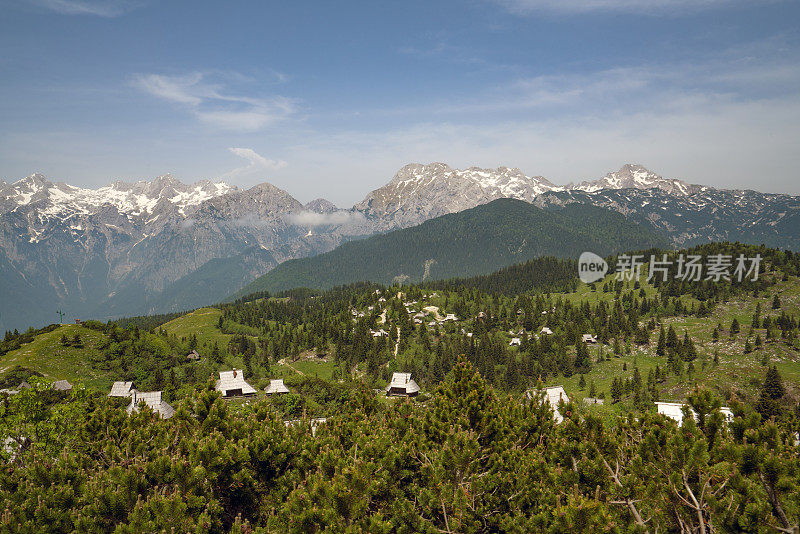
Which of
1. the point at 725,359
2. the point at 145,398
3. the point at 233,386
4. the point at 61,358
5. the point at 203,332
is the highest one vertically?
the point at 145,398

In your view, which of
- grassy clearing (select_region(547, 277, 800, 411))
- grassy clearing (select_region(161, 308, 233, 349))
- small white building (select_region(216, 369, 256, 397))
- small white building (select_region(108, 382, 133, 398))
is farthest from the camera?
grassy clearing (select_region(161, 308, 233, 349))

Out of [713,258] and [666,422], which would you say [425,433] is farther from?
[713,258]

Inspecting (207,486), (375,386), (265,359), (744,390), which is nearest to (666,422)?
(207,486)

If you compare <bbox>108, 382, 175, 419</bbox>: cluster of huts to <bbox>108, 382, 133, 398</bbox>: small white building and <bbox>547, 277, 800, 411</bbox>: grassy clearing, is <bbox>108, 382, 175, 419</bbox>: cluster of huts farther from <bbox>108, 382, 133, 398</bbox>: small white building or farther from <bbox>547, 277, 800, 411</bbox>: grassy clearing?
<bbox>547, 277, 800, 411</bbox>: grassy clearing

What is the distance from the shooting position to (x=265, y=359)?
15238cm

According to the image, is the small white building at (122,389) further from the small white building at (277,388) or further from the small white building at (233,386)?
the small white building at (277,388)

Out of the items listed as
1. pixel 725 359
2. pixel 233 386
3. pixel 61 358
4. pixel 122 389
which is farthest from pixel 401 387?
pixel 725 359

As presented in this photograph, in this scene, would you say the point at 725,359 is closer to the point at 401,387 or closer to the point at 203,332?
the point at 401,387

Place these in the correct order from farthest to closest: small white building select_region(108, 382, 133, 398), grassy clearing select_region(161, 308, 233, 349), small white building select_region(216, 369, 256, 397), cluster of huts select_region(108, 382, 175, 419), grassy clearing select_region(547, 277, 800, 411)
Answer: grassy clearing select_region(161, 308, 233, 349)
grassy clearing select_region(547, 277, 800, 411)
small white building select_region(216, 369, 256, 397)
small white building select_region(108, 382, 133, 398)
cluster of huts select_region(108, 382, 175, 419)

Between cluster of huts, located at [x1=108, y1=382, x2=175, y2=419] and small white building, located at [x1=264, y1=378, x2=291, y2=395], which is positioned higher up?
cluster of huts, located at [x1=108, y1=382, x2=175, y2=419]

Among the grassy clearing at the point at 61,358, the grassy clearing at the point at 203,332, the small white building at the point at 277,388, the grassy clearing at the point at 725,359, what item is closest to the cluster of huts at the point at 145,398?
the grassy clearing at the point at 61,358
